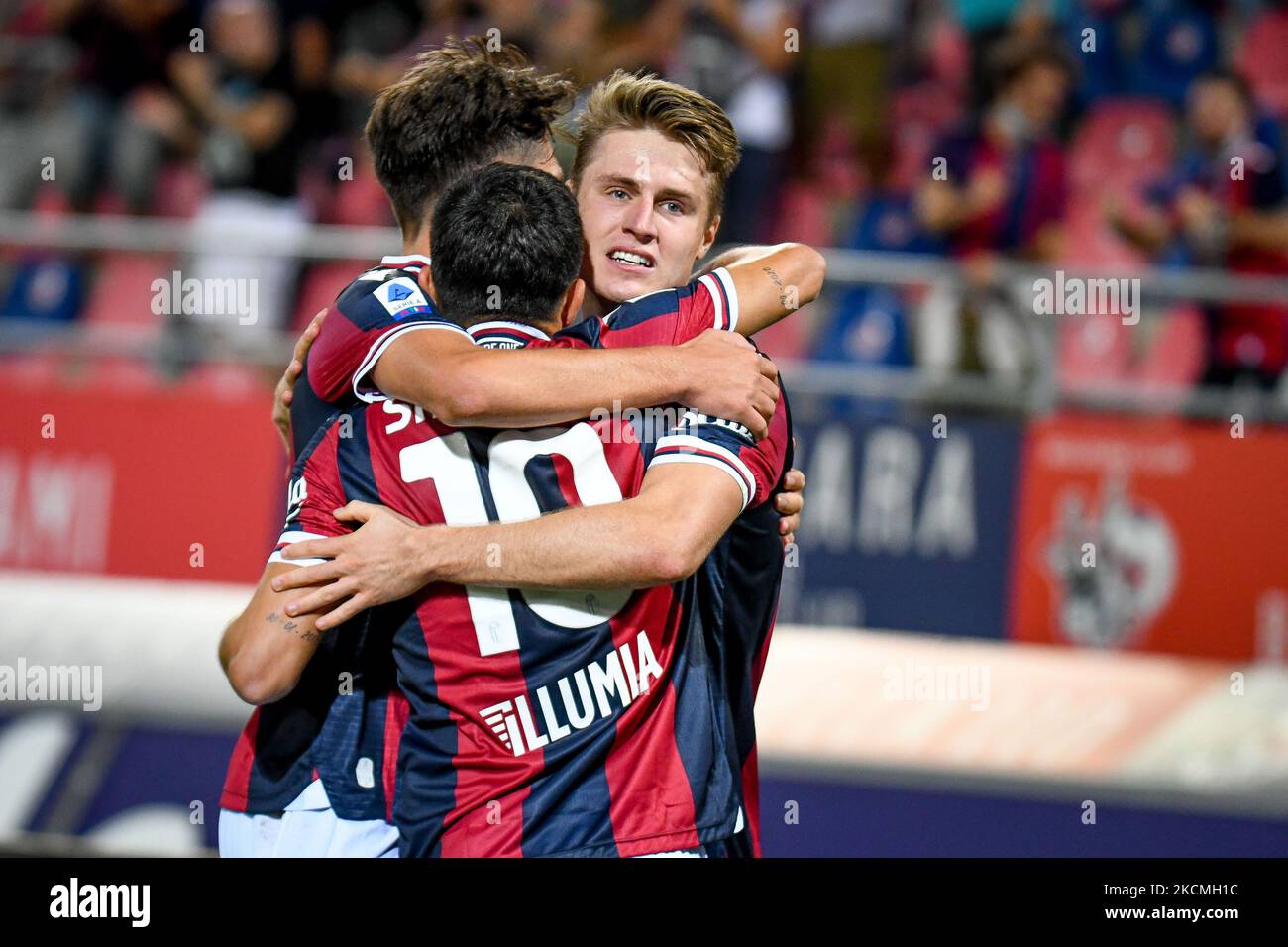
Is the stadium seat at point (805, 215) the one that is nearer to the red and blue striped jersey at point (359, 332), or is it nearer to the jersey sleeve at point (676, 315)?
the jersey sleeve at point (676, 315)

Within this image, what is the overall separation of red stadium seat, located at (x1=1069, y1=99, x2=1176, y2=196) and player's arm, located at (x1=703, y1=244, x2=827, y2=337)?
6.64m

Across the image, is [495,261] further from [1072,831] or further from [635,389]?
[1072,831]

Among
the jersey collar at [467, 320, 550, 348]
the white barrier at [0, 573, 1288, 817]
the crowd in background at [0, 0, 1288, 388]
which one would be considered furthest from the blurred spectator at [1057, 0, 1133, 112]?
the jersey collar at [467, 320, 550, 348]

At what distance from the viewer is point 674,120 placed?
3.09 m

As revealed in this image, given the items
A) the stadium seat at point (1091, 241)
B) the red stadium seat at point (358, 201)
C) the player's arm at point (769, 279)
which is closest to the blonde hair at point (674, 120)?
the player's arm at point (769, 279)

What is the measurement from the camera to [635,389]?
255cm

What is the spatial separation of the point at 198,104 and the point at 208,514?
9.71ft

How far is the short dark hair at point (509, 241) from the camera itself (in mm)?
2518

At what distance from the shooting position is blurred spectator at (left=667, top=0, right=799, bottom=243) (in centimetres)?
838

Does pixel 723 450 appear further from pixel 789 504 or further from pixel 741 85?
pixel 741 85

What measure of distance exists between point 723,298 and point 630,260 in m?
0.30

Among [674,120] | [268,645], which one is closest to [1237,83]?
[674,120]

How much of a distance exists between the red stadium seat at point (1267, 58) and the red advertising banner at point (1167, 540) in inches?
139

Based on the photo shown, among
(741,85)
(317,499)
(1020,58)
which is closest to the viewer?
(317,499)
